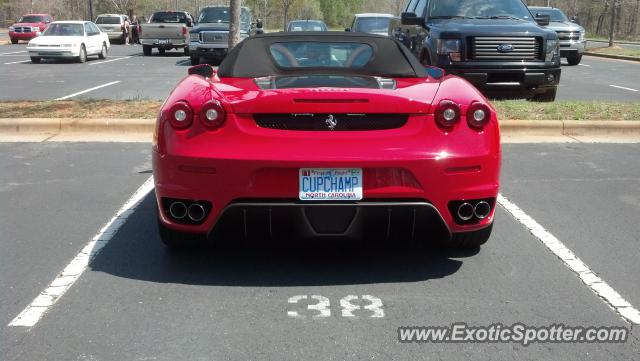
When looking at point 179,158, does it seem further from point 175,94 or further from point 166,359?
point 166,359

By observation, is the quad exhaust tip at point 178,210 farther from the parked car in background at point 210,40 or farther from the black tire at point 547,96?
the parked car in background at point 210,40

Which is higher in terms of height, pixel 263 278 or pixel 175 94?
pixel 175 94

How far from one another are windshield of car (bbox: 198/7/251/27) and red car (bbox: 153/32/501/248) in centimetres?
1877

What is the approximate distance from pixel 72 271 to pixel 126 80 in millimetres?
12918

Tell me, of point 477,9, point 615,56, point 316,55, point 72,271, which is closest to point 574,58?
point 615,56

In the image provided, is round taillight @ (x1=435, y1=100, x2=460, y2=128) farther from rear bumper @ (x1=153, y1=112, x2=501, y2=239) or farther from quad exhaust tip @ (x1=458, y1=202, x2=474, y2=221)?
quad exhaust tip @ (x1=458, y1=202, x2=474, y2=221)

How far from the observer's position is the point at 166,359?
300 centimetres

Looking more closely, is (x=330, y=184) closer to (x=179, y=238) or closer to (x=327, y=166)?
(x=327, y=166)

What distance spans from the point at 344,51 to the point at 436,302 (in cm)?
251

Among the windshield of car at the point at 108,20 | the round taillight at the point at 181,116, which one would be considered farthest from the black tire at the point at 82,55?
the round taillight at the point at 181,116

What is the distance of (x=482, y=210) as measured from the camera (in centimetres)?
395

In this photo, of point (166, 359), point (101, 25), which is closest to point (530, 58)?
point (166, 359)

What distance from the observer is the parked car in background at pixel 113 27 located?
39531 mm

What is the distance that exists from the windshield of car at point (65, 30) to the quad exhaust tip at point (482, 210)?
22050 millimetres
